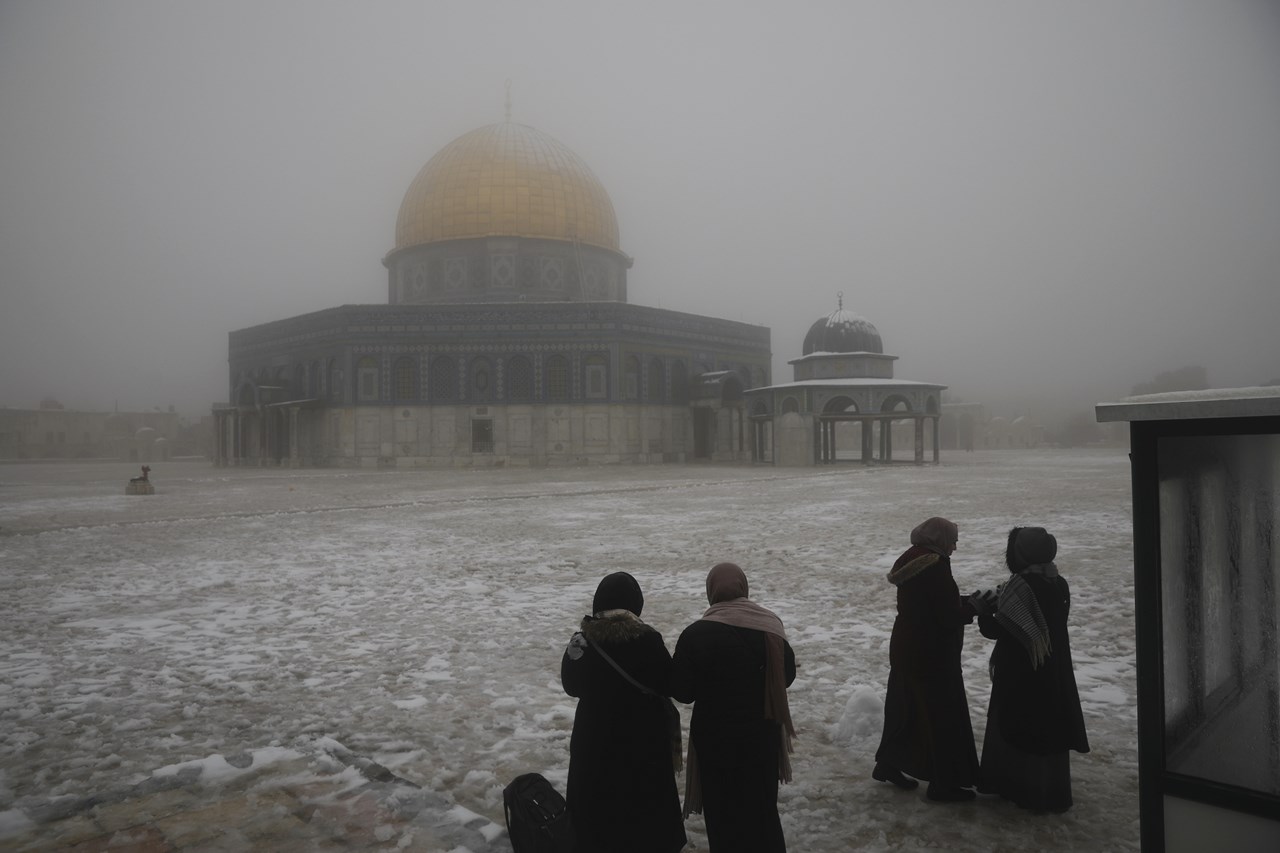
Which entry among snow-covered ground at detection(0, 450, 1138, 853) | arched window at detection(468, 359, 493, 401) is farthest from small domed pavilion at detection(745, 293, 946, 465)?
snow-covered ground at detection(0, 450, 1138, 853)

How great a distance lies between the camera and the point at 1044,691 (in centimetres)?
320

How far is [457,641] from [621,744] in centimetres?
316

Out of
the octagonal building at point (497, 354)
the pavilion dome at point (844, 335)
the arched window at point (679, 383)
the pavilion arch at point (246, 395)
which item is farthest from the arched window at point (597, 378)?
the pavilion arch at point (246, 395)

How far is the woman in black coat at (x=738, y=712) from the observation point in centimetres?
275

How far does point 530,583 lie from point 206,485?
19.4 meters

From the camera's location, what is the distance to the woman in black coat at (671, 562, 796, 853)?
2.75 m

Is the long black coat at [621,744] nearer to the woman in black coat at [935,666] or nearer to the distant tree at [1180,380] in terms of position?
the woman in black coat at [935,666]

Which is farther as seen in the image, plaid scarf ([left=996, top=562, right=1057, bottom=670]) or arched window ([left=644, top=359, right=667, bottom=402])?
arched window ([left=644, top=359, right=667, bottom=402])

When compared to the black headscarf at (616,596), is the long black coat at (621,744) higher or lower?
lower

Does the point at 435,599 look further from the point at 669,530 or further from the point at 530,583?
the point at 669,530

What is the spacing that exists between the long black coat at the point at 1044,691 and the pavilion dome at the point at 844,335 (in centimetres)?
3193

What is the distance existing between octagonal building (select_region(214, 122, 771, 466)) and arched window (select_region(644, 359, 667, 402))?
70mm

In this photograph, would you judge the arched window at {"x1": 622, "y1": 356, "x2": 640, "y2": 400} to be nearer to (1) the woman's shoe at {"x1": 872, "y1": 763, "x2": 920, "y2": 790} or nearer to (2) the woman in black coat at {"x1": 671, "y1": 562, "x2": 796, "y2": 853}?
(1) the woman's shoe at {"x1": 872, "y1": 763, "x2": 920, "y2": 790}

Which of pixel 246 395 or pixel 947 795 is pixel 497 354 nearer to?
pixel 246 395
